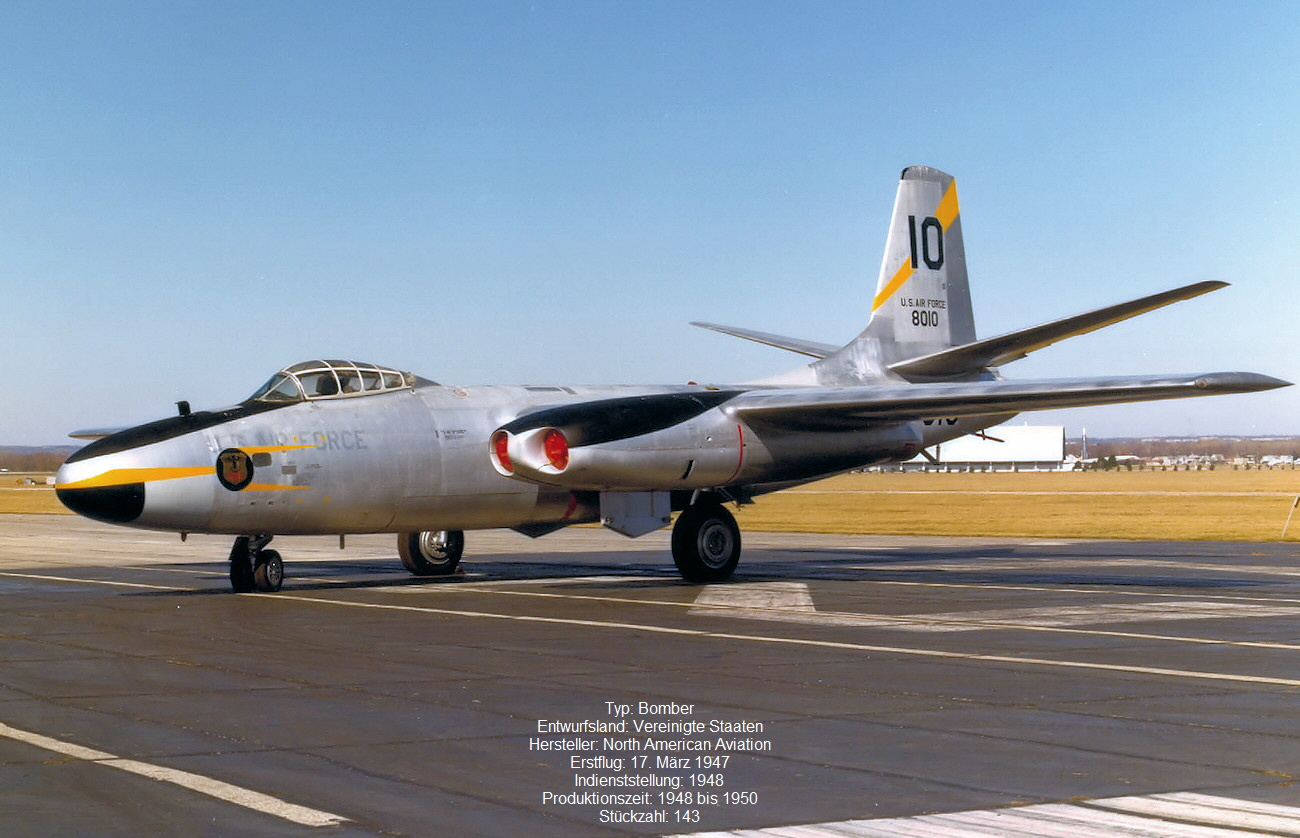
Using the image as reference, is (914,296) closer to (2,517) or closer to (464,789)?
(464,789)

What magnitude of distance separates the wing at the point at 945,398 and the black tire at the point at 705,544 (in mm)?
1684

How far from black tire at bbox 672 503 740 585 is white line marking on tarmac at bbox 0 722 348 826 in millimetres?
12832

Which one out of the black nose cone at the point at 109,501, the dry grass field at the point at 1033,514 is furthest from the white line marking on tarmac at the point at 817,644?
the dry grass field at the point at 1033,514

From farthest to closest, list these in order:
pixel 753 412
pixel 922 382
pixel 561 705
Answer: pixel 922 382 < pixel 753 412 < pixel 561 705

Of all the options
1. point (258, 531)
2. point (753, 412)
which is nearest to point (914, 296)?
point (753, 412)

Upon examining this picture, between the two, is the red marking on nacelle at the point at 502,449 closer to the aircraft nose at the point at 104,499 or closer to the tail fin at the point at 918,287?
the aircraft nose at the point at 104,499

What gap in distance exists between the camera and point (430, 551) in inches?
850

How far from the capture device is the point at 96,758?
290 inches

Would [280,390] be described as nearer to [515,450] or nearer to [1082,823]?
[515,450]

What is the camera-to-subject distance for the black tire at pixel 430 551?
2152 cm

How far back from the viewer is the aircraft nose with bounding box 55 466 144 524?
52.6ft

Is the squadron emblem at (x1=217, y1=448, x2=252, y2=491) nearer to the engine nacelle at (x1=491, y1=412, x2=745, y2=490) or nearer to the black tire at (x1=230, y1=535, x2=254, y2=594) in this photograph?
the black tire at (x1=230, y1=535, x2=254, y2=594)

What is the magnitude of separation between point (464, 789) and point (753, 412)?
13258mm

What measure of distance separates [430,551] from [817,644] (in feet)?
34.2
